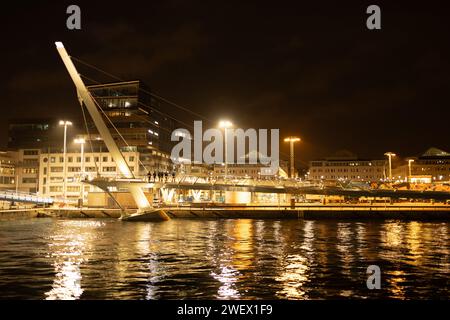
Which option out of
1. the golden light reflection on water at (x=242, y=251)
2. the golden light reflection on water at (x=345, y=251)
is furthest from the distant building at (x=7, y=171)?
the golden light reflection on water at (x=345, y=251)

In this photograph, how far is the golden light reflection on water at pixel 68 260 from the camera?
60.0ft

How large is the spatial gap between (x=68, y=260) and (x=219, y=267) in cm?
836

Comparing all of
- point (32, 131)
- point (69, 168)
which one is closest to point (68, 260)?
point (69, 168)

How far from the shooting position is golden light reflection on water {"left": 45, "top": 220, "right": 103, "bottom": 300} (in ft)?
60.0

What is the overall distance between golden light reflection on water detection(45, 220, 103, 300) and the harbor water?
0.04 metres

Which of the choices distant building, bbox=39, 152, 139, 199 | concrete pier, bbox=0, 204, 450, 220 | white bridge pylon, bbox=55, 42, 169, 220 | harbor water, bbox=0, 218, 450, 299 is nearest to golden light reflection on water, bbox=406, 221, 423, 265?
harbor water, bbox=0, 218, 450, 299

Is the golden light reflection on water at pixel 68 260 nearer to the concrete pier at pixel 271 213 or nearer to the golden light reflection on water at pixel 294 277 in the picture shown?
the golden light reflection on water at pixel 294 277

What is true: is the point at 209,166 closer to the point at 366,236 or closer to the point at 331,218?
the point at 331,218

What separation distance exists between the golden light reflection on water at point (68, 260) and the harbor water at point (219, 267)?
0.04 metres

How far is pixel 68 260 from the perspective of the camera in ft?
87.2

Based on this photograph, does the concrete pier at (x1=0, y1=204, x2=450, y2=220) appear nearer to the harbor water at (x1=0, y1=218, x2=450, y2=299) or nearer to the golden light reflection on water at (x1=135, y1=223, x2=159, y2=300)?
the golden light reflection on water at (x1=135, y1=223, x2=159, y2=300)

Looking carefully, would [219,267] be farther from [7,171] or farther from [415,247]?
[7,171]
